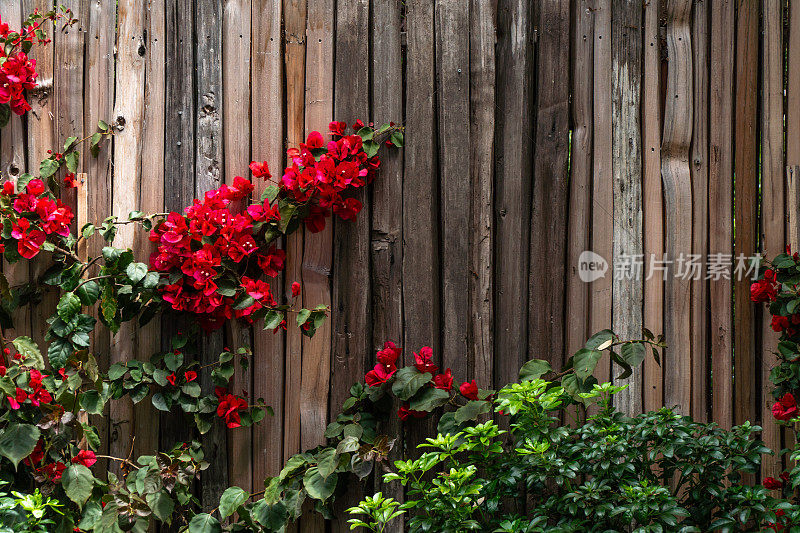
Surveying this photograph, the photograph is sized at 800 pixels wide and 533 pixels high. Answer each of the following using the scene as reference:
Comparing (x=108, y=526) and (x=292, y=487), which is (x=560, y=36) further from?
(x=108, y=526)

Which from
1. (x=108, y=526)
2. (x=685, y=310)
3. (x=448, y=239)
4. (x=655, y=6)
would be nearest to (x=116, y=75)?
(x=448, y=239)

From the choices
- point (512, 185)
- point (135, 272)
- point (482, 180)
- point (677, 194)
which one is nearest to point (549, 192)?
point (512, 185)

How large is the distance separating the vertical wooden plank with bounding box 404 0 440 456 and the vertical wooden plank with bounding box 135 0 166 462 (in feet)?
2.85

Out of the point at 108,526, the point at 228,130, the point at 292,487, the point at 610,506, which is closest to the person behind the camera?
the point at 610,506

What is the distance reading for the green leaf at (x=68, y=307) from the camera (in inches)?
80.7

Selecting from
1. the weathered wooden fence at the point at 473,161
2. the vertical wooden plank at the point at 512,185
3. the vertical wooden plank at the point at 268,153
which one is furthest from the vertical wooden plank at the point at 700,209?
the vertical wooden plank at the point at 268,153

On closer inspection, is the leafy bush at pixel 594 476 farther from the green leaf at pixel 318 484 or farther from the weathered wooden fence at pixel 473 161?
the weathered wooden fence at pixel 473 161

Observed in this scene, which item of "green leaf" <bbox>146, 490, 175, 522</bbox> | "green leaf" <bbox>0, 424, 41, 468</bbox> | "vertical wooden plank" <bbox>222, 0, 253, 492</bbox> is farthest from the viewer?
"vertical wooden plank" <bbox>222, 0, 253, 492</bbox>

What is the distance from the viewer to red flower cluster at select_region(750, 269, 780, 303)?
7.42 ft

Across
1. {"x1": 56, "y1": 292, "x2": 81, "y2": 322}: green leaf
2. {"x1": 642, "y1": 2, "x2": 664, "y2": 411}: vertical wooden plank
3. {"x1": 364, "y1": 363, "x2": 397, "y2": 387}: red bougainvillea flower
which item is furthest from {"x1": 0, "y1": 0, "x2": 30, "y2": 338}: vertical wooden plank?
{"x1": 642, "y1": 2, "x2": 664, "y2": 411}: vertical wooden plank

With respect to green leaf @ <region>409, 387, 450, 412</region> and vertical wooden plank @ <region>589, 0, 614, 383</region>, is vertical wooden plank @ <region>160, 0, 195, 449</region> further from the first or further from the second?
vertical wooden plank @ <region>589, 0, 614, 383</region>

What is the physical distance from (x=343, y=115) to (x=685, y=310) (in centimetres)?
144

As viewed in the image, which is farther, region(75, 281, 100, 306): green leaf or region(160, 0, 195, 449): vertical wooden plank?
region(160, 0, 195, 449): vertical wooden plank

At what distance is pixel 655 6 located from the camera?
235cm
